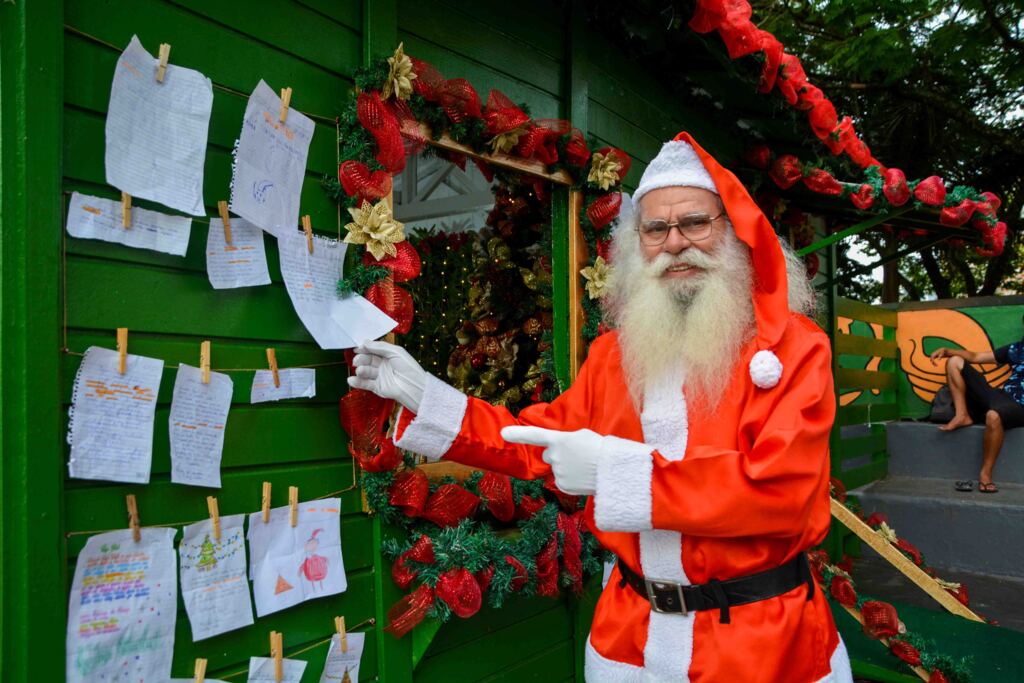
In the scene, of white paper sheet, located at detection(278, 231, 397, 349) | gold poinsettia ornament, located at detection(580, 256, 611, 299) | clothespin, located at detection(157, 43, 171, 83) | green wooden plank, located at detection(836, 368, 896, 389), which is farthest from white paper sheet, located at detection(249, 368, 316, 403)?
green wooden plank, located at detection(836, 368, 896, 389)

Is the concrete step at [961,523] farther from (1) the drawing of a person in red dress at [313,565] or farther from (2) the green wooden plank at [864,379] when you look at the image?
(1) the drawing of a person in red dress at [313,565]

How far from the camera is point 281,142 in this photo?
2146mm

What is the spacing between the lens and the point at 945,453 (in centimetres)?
783

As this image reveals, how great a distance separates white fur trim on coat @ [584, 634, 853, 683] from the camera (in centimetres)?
199

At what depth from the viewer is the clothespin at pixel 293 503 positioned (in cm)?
215

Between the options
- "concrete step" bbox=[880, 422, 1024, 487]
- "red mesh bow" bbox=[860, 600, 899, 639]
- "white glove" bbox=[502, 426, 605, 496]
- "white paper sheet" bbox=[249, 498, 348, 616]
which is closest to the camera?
"white glove" bbox=[502, 426, 605, 496]

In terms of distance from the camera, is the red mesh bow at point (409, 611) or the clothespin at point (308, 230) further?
the red mesh bow at point (409, 611)

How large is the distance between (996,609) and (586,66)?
5109mm

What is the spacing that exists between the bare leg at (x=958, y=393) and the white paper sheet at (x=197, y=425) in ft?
25.8

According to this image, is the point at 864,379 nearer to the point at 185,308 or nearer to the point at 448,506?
the point at 448,506

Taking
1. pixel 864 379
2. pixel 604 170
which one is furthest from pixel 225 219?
pixel 864 379

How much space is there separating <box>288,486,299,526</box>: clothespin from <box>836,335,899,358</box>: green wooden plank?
5920 millimetres

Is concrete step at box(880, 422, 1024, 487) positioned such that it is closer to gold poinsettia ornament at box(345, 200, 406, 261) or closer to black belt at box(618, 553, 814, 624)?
black belt at box(618, 553, 814, 624)

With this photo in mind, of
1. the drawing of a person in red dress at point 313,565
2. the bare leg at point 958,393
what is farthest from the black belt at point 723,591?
the bare leg at point 958,393
